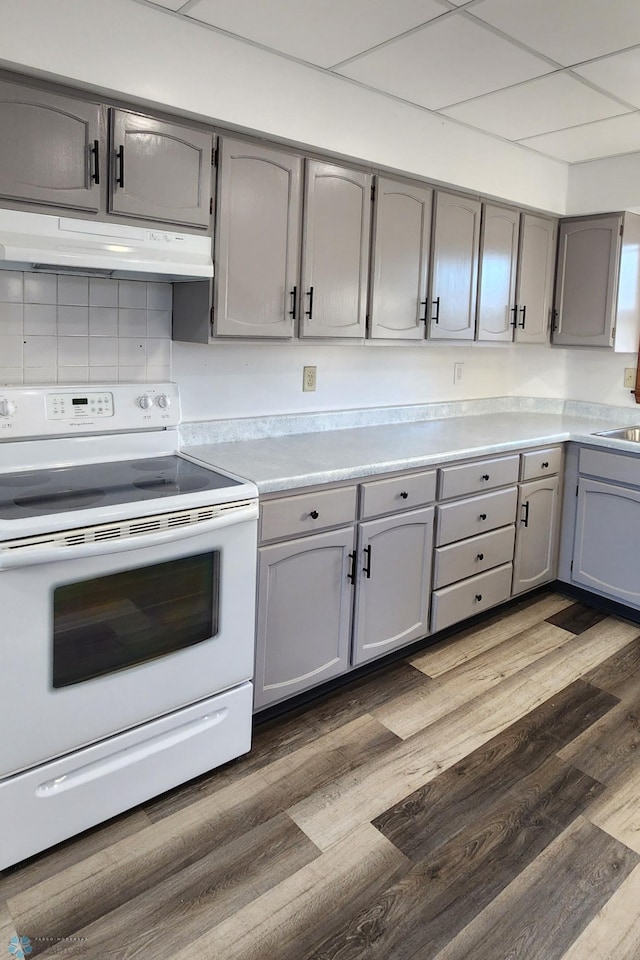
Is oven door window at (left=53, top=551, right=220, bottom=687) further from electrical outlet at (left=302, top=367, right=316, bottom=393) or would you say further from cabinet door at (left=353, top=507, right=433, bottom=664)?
electrical outlet at (left=302, top=367, right=316, bottom=393)

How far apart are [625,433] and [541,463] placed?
25.3 inches

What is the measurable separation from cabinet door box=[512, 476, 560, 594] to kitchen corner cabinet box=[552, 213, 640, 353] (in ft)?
2.82

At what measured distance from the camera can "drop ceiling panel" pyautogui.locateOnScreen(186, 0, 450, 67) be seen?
202 cm

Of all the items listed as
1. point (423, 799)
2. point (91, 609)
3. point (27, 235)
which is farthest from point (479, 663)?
point (27, 235)

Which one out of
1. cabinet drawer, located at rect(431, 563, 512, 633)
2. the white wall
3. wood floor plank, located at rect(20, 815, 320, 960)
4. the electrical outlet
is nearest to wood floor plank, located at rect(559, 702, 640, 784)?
cabinet drawer, located at rect(431, 563, 512, 633)

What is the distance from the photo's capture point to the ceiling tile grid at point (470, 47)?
2031 millimetres

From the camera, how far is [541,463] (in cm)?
328

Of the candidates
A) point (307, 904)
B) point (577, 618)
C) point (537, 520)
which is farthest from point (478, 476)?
point (307, 904)

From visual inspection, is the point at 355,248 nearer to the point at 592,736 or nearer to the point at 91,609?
the point at 91,609

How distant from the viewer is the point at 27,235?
1833 millimetres

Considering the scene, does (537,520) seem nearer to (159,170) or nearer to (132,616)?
(132,616)

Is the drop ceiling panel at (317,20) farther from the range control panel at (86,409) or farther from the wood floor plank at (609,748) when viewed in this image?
the wood floor plank at (609,748)

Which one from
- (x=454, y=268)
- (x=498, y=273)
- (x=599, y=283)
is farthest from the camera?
(x=599, y=283)

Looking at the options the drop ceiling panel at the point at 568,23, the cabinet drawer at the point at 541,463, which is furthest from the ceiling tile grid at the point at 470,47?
the cabinet drawer at the point at 541,463
